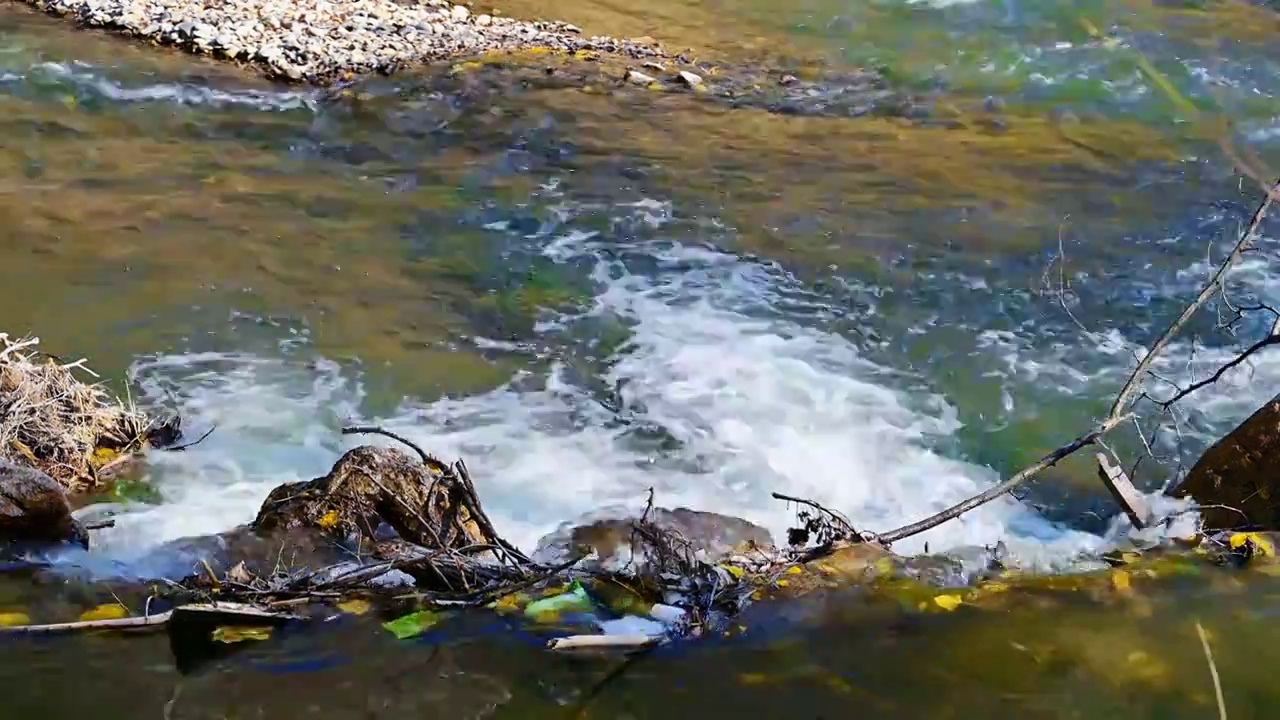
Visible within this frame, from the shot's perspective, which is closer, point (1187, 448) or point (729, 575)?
point (729, 575)

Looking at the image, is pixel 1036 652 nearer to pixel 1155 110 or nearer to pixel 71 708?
pixel 71 708

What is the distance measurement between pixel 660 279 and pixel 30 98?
5194 mm

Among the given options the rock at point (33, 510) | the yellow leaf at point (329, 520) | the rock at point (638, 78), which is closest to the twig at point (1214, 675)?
the yellow leaf at point (329, 520)

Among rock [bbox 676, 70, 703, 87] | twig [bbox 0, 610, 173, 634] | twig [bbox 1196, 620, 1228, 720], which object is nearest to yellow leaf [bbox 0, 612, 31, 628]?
twig [bbox 0, 610, 173, 634]

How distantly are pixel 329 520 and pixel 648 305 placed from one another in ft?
9.38

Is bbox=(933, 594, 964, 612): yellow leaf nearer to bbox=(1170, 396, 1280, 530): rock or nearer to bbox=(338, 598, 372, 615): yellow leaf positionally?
bbox=(1170, 396, 1280, 530): rock

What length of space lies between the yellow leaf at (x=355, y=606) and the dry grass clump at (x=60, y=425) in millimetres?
1735

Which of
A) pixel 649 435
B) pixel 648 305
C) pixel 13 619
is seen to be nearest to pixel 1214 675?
pixel 13 619

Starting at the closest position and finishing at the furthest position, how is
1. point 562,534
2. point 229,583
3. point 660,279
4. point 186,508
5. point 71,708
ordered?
point 71,708, point 229,583, point 562,534, point 186,508, point 660,279

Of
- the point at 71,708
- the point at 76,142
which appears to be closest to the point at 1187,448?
the point at 71,708

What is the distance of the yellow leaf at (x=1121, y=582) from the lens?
3248 millimetres

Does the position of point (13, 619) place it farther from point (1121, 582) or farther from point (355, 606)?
point (1121, 582)

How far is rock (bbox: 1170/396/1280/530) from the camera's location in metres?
4.11

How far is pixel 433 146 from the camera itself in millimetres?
8086
